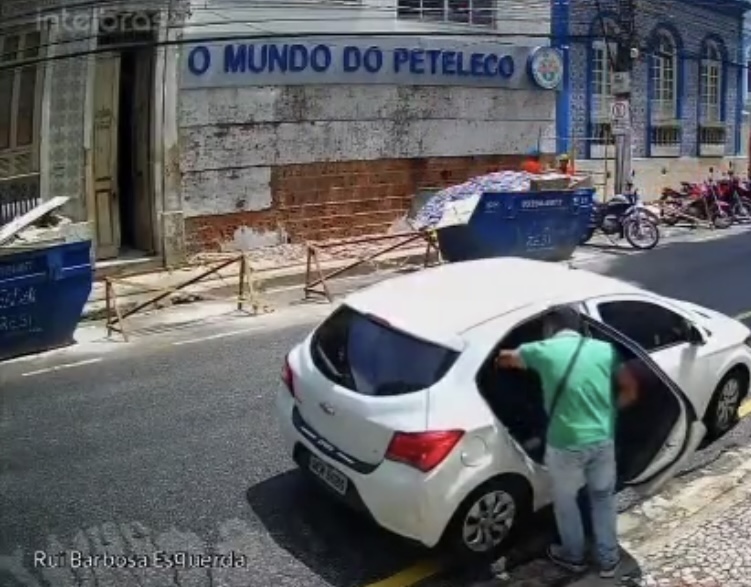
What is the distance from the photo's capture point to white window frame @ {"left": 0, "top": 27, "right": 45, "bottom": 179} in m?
12.0

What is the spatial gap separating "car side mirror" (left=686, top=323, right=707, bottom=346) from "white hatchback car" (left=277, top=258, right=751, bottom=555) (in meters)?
0.29

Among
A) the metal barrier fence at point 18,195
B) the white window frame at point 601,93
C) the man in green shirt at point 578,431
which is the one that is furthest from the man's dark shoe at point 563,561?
the white window frame at point 601,93

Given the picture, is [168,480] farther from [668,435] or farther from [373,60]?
[373,60]

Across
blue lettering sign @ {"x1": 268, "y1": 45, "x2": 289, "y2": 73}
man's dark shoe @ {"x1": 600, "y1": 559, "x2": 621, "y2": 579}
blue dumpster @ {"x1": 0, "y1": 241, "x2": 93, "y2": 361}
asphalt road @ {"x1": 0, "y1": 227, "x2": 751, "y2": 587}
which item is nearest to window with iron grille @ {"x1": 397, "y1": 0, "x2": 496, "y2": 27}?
blue lettering sign @ {"x1": 268, "y1": 45, "x2": 289, "y2": 73}

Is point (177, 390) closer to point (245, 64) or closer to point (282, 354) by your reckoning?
point (282, 354)

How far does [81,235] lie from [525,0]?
1178 cm

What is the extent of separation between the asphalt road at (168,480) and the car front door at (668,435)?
3.31 ft

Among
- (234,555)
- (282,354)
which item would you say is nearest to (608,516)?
(234,555)

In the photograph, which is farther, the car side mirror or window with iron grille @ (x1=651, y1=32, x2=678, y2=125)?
window with iron grille @ (x1=651, y1=32, x2=678, y2=125)

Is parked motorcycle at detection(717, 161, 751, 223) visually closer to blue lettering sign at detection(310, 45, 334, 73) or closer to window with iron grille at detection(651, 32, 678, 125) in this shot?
window with iron grille at detection(651, 32, 678, 125)

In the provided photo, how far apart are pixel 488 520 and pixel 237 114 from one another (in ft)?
34.0

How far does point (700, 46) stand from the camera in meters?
24.5

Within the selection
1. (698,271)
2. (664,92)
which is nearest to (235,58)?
(698,271)

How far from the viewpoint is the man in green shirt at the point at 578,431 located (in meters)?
4.16
